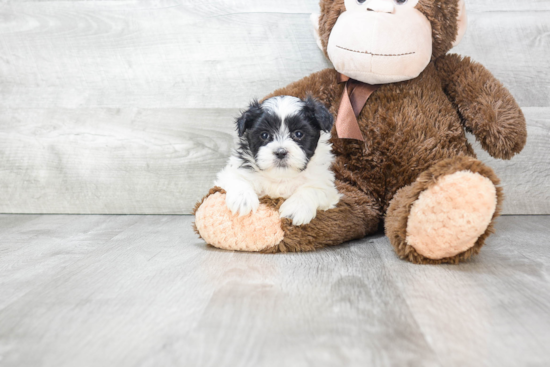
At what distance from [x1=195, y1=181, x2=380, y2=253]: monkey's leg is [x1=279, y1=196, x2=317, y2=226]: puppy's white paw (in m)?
0.02

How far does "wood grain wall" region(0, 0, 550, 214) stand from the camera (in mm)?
2176

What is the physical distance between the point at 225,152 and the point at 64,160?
2.57ft

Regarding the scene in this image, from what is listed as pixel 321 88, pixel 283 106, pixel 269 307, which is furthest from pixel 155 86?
pixel 269 307

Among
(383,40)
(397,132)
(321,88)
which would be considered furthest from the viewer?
(321,88)

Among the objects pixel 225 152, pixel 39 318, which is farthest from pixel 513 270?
pixel 225 152

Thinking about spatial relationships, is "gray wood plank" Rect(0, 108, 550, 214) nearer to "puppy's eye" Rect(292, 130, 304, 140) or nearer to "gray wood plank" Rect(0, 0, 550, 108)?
"gray wood plank" Rect(0, 0, 550, 108)

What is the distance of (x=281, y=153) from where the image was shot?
151 cm

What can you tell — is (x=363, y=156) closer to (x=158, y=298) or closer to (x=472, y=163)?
(x=472, y=163)

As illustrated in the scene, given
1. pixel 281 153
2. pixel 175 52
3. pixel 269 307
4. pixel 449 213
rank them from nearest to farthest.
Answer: pixel 269 307 < pixel 449 213 < pixel 281 153 < pixel 175 52

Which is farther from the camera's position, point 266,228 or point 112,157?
point 112,157

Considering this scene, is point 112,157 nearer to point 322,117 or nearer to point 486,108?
point 322,117

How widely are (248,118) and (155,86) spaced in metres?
0.86

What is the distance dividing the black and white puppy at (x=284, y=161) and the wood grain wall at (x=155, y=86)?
67cm

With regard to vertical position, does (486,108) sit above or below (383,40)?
below
